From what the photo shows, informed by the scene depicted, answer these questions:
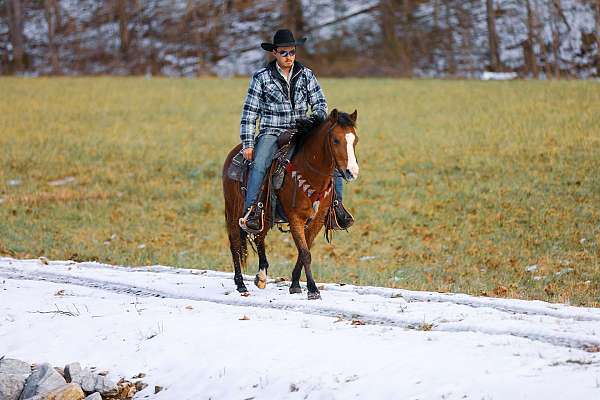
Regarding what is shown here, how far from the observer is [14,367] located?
8836mm

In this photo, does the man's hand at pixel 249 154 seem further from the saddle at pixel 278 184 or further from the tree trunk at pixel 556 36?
the tree trunk at pixel 556 36

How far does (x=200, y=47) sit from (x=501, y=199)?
143 feet

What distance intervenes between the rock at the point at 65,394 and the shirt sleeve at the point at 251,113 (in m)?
3.97

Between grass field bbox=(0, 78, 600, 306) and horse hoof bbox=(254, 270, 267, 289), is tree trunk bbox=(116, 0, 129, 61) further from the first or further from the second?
horse hoof bbox=(254, 270, 267, 289)

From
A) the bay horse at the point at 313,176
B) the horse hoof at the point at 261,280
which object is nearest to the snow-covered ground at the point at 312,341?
the horse hoof at the point at 261,280

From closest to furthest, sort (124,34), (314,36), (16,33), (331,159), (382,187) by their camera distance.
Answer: (331,159)
(382,187)
(314,36)
(16,33)
(124,34)

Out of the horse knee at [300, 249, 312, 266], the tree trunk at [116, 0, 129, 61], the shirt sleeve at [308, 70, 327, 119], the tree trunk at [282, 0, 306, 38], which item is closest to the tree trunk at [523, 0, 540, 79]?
the tree trunk at [282, 0, 306, 38]

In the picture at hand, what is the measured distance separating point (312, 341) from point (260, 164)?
3.13 meters

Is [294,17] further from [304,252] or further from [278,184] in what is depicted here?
[304,252]

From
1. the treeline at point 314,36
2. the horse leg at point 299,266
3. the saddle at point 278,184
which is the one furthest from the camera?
the treeline at point 314,36

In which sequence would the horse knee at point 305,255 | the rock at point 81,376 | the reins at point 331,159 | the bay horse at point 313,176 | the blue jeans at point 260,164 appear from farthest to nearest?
the blue jeans at point 260,164, the horse knee at point 305,255, the reins at point 331,159, the bay horse at point 313,176, the rock at point 81,376

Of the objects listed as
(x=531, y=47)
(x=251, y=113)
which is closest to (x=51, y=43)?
(x=531, y=47)

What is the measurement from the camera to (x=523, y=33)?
5253 cm

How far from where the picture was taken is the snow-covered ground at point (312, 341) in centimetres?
723
